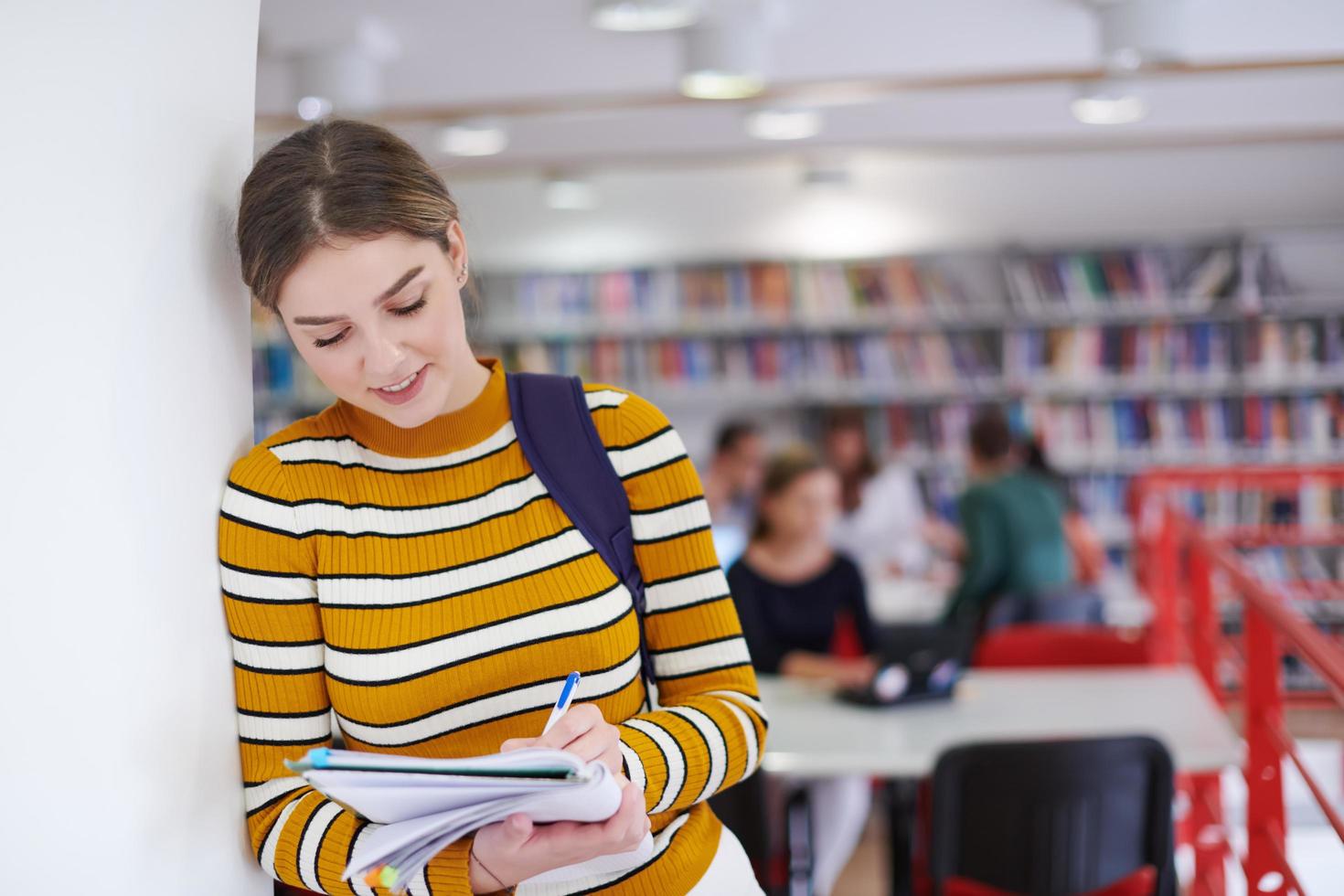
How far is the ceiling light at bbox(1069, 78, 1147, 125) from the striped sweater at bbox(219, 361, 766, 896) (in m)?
3.20

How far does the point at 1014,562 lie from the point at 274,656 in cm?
349

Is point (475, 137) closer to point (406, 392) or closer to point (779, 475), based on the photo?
point (779, 475)

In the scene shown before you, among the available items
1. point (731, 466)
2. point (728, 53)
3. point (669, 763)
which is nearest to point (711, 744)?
point (669, 763)

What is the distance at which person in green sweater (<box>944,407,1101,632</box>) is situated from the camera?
4.17 meters

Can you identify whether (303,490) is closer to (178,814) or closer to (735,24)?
(178,814)

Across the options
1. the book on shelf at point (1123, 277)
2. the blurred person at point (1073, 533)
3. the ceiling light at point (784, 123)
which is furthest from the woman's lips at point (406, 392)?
the book on shelf at point (1123, 277)

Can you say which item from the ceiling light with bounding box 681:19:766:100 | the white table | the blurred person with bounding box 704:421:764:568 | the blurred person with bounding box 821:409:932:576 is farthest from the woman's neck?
the blurred person with bounding box 821:409:932:576

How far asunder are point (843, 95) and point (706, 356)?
280 cm

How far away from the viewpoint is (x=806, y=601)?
3410 mm

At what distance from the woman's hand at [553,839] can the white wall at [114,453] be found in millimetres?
269

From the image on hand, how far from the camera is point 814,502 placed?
3.45m

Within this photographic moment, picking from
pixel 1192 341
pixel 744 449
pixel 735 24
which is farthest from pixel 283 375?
pixel 1192 341

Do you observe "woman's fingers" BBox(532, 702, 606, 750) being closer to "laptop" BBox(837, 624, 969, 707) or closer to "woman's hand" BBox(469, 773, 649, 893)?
"woman's hand" BBox(469, 773, 649, 893)

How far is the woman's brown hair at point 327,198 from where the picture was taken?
3.22 ft
